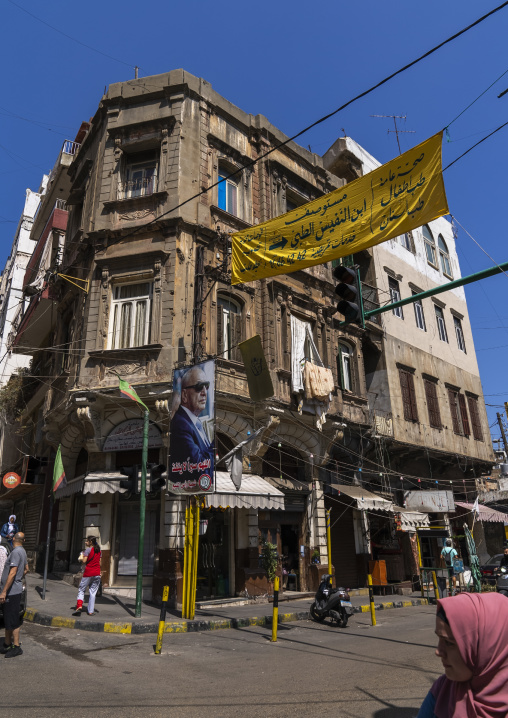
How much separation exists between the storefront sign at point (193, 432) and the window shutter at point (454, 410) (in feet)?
60.3

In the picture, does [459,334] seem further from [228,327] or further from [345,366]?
[228,327]

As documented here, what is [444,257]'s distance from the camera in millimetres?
30672

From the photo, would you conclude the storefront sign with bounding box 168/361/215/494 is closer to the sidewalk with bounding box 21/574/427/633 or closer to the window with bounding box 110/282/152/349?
the sidewalk with bounding box 21/574/427/633

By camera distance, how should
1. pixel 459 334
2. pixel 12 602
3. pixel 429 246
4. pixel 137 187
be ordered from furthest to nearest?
pixel 459 334 → pixel 429 246 → pixel 137 187 → pixel 12 602

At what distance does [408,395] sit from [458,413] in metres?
5.06

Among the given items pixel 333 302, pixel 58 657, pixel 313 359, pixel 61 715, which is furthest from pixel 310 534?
pixel 61 715

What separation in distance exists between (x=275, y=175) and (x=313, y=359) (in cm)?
739

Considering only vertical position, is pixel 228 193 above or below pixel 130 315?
above

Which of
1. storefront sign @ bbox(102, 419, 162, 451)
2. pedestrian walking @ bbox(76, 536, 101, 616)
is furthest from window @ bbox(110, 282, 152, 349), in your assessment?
pedestrian walking @ bbox(76, 536, 101, 616)

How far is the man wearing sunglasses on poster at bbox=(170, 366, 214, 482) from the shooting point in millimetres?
11609

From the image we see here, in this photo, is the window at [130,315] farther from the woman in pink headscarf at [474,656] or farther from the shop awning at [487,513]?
the shop awning at [487,513]

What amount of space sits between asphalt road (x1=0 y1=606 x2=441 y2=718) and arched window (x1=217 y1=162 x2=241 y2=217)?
43.9ft

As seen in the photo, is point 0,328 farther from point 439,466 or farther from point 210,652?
point 210,652

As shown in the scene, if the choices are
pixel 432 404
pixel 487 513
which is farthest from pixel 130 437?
pixel 487 513
